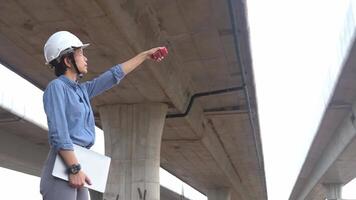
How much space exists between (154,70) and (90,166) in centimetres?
1009

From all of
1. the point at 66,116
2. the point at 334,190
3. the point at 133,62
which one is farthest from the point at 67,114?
the point at 334,190

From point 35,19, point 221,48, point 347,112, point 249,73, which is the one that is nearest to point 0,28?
point 35,19

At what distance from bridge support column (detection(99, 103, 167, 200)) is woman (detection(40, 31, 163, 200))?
40.5 ft

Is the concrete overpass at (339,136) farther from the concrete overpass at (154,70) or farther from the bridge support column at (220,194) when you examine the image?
the bridge support column at (220,194)

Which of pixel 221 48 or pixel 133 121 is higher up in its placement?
pixel 221 48

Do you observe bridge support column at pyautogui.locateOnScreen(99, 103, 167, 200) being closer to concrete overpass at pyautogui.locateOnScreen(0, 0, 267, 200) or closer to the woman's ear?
concrete overpass at pyautogui.locateOnScreen(0, 0, 267, 200)

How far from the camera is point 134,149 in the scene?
16672 mm

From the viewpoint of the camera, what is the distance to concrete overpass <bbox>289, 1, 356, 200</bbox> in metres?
17.1

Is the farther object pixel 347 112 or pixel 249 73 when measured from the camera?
pixel 347 112

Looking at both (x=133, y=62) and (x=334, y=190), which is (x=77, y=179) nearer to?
(x=133, y=62)

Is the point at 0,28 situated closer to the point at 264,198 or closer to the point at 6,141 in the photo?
the point at 6,141

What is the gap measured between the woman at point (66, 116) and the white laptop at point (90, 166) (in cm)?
5

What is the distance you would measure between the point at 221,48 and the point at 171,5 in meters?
2.96

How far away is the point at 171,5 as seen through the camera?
1170 cm
